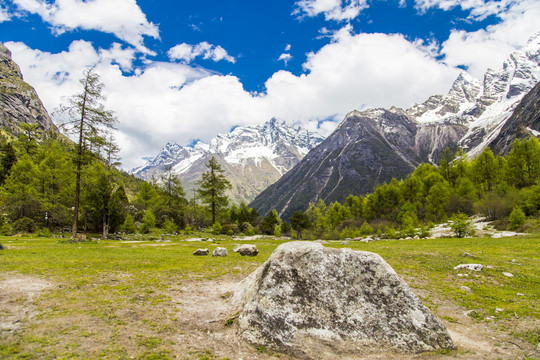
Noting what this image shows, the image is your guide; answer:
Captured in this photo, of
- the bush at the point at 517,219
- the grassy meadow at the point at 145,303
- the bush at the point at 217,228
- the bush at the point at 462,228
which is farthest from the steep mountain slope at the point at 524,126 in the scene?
the grassy meadow at the point at 145,303

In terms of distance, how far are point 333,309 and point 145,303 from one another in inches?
264

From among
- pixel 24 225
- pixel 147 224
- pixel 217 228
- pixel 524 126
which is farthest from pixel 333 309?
pixel 524 126

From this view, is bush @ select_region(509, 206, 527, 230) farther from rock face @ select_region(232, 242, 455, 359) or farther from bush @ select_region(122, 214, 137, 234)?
bush @ select_region(122, 214, 137, 234)

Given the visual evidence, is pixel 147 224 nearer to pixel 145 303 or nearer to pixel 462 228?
pixel 145 303

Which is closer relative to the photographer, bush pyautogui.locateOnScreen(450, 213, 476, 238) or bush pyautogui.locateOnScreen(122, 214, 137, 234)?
bush pyautogui.locateOnScreen(450, 213, 476, 238)

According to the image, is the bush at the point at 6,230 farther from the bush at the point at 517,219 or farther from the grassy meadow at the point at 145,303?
the bush at the point at 517,219

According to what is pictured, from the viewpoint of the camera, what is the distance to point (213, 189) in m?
62.8

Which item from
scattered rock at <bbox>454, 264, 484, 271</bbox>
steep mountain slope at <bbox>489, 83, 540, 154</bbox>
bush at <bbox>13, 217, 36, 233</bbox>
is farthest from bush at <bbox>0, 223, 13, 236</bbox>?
steep mountain slope at <bbox>489, 83, 540, 154</bbox>

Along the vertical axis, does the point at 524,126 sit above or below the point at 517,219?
above

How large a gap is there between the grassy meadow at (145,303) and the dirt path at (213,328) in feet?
0.16

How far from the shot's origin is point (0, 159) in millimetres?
64062

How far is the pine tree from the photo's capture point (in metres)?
63.0

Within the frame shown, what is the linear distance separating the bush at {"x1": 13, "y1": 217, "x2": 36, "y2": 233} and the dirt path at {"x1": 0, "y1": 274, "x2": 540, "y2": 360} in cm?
3796

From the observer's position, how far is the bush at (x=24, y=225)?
129ft
